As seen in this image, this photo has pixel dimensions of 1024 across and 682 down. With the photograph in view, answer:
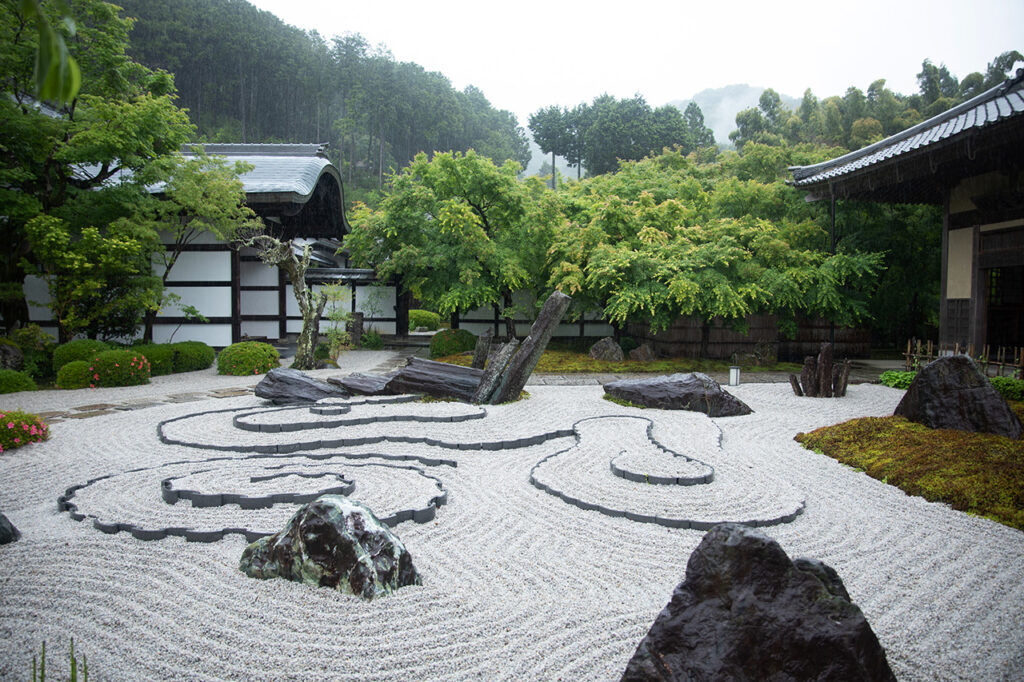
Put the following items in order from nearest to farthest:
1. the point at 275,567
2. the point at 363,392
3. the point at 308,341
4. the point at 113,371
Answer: the point at 275,567 < the point at 363,392 < the point at 113,371 < the point at 308,341

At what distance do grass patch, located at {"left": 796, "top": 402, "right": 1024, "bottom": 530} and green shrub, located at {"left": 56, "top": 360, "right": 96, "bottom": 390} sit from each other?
11.2 metres

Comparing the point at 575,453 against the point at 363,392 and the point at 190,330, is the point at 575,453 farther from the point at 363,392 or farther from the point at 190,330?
the point at 190,330

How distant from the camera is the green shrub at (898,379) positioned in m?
11.2

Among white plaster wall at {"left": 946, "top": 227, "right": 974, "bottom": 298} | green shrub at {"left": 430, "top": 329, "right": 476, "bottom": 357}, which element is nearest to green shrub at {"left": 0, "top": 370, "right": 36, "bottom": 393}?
green shrub at {"left": 430, "top": 329, "right": 476, "bottom": 357}

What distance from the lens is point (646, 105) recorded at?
43531mm

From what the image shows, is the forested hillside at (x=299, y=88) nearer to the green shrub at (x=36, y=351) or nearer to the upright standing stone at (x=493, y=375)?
the green shrub at (x=36, y=351)

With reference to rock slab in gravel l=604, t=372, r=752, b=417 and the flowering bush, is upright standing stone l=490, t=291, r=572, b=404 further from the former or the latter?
the flowering bush

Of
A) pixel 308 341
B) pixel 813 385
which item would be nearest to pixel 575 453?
pixel 813 385

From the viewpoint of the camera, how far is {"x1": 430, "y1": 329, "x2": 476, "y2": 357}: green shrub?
16.1 meters

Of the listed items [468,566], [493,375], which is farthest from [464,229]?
[468,566]

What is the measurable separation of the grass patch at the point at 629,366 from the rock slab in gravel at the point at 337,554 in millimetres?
10060

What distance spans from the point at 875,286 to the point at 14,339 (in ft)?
63.9

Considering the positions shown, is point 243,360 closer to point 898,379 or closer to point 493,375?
point 493,375

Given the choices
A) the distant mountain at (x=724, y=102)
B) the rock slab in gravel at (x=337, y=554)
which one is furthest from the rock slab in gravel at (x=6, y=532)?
the distant mountain at (x=724, y=102)
